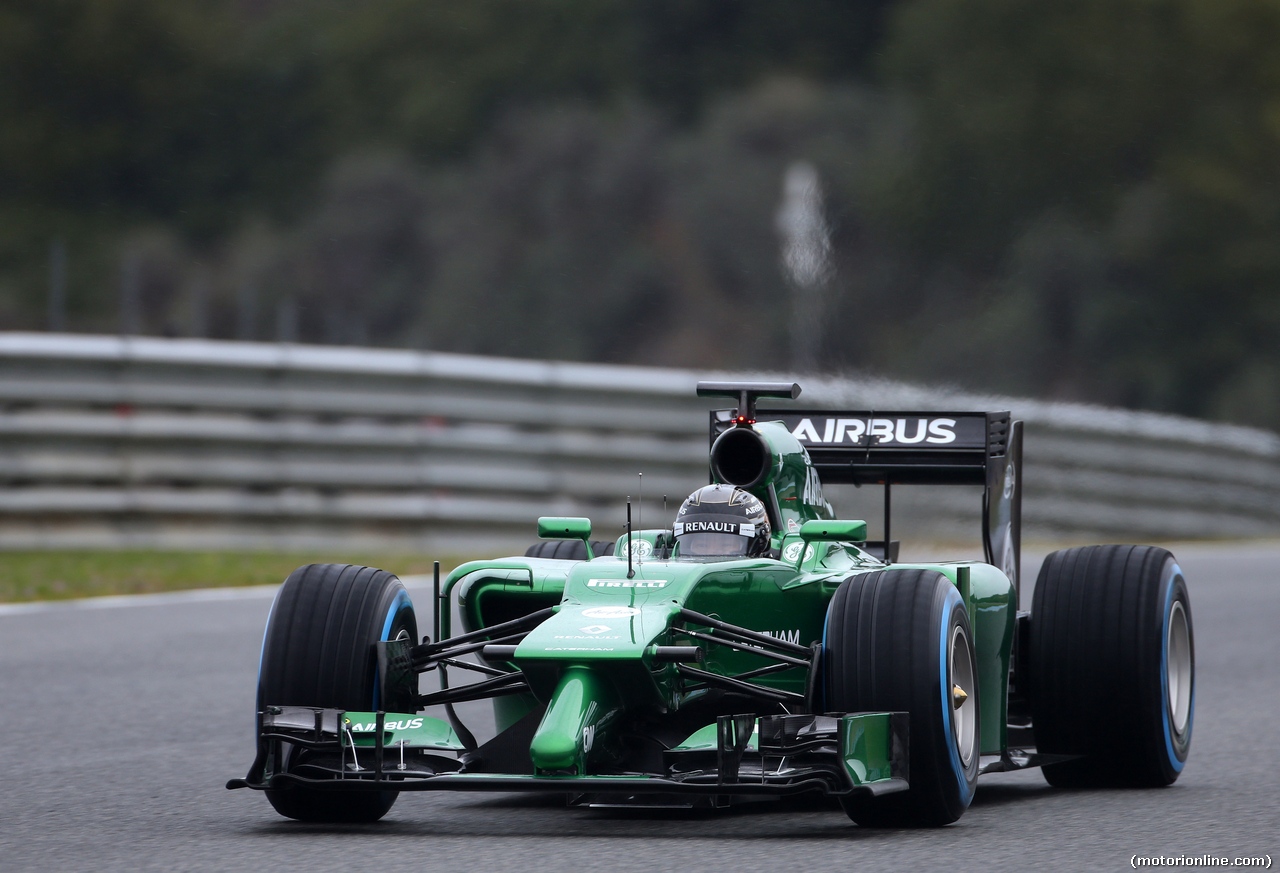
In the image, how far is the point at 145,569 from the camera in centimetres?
1291

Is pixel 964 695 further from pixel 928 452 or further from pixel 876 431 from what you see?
pixel 876 431

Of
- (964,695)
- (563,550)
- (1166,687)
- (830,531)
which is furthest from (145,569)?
(964,695)

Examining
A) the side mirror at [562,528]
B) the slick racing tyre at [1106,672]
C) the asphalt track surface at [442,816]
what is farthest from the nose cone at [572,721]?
the slick racing tyre at [1106,672]

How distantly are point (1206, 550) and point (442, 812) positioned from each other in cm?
1340

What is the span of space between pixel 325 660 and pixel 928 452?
2.78 metres

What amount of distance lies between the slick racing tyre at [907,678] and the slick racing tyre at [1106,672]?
121 centimetres

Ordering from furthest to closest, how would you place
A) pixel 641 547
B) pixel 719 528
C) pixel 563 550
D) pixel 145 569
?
pixel 145 569 < pixel 563 550 < pixel 641 547 < pixel 719 528

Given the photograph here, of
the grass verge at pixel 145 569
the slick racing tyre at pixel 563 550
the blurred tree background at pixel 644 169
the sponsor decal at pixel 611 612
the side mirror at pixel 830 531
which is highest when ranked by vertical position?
the blurred tree background at pixel 644 169

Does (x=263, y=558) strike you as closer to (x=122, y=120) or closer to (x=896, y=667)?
(x=896, y=667)

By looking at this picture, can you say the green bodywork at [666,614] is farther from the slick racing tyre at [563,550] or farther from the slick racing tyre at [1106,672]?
the slick racing tyre at [563,550]

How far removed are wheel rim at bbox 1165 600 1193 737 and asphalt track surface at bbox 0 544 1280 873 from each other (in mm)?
219

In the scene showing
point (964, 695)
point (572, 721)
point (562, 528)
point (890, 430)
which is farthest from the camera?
point (890, 430)

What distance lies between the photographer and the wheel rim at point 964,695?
18.4 feet

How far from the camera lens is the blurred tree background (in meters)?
23.4
